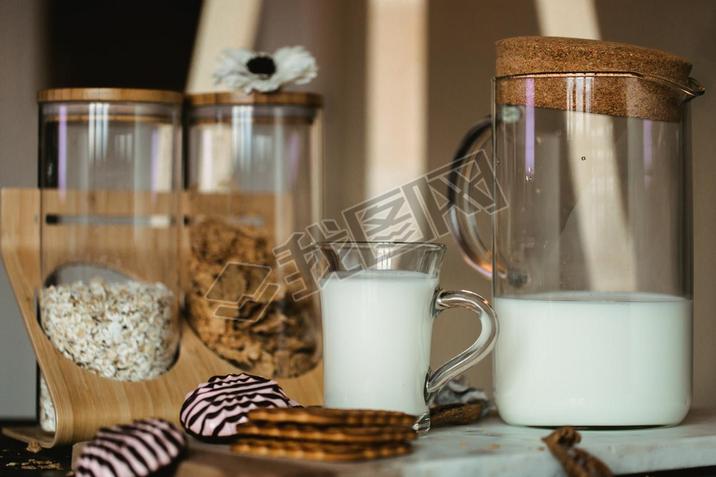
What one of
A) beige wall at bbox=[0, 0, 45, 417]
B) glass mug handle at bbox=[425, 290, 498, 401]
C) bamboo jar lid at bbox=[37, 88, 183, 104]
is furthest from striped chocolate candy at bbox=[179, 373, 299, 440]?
beige wall at bbox=[0, 0, 45, 417]

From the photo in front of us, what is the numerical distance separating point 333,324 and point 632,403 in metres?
0.25

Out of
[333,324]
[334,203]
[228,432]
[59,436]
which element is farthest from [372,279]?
[334,203]

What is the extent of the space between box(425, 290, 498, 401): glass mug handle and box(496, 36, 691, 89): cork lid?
198 mm

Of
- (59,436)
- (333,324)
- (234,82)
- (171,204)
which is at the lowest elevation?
(59,436)

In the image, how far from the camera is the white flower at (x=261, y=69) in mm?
1085

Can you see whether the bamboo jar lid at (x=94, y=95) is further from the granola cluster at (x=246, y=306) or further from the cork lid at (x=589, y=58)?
the cork lid at (x=589, y=58)

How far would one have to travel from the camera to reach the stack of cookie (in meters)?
0.65

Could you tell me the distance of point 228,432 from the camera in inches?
28.6

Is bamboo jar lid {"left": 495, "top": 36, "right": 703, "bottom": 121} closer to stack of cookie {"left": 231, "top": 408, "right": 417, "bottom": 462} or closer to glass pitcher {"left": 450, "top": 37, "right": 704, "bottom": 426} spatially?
glass pitcher {"left": 450, "top": 37, "right": 704, "bottom": 426}

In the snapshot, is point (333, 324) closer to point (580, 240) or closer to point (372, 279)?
point (372, 279)

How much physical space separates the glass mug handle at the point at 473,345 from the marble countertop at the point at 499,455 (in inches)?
1.6

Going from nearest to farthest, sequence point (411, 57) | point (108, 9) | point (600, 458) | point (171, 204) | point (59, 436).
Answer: point (600, 458) < point (59, 436) < point (171, 204) < point (108, 9) < point (411, 57)

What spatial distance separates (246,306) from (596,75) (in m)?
0.45

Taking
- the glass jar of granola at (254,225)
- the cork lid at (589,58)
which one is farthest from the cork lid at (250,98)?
the cork lid at (589,58)
